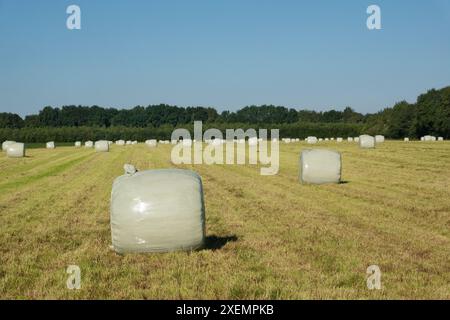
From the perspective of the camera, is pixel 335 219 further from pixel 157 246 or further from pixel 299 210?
pixel 157 246

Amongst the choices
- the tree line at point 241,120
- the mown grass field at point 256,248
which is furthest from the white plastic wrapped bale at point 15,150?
the tree line at point 241,120

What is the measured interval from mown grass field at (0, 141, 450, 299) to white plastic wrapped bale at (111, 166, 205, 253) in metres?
0.24

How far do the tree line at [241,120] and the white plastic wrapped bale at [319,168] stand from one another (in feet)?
272

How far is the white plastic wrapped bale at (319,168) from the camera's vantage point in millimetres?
22047

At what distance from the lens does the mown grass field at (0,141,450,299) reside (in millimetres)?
7797

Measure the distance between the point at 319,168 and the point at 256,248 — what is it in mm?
12040

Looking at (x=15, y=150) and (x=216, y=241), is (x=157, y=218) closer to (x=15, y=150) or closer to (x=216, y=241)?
(x=216, y=241)

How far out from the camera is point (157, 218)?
9766 mm

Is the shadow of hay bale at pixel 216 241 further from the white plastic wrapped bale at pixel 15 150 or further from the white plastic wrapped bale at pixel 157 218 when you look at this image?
the white plastic wrapped bale at pixel 15 150

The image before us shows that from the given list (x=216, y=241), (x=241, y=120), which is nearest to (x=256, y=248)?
(x=216, y=241)

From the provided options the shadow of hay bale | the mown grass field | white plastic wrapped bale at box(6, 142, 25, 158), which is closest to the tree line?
white plastic wrapped bale at box(6, 142, 25, 158)

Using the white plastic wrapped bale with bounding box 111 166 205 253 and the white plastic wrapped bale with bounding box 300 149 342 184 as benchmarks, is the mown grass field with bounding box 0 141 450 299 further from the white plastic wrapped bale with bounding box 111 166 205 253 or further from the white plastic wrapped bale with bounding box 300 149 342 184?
the white plastic wrapped bale with bounding box 300 149 342 184
